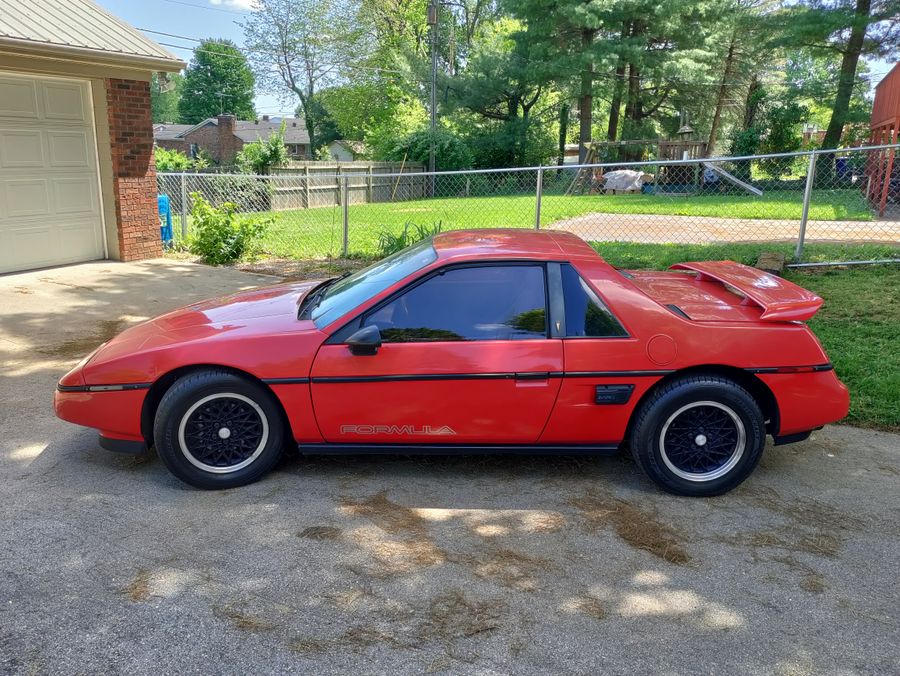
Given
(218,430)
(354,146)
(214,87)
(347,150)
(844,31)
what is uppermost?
(214,87)

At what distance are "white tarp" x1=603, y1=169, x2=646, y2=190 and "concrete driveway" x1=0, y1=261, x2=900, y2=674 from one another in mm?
22836

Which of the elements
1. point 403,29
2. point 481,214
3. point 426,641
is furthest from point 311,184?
point 403,29

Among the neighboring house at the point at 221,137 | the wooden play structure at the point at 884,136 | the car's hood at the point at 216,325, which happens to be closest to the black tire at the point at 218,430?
the car's hood at the point at 216,325

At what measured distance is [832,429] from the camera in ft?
16.5

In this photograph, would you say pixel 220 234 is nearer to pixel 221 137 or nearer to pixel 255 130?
pixel 221 137

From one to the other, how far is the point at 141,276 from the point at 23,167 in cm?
198

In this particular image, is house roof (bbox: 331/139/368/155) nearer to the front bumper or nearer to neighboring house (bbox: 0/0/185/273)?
neighboring house (bbox: 0/0/185/273)

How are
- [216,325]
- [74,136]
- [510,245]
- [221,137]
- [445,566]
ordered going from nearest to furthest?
[445,566] → [216,325] → [510,245] → [74,136] → [221,137]

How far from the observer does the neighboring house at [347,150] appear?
5191 centimetres

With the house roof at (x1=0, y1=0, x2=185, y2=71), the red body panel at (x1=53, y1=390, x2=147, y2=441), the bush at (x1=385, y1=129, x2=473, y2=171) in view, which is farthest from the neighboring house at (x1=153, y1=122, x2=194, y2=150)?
the red body panel at (x1=53, y1=390, x2=147, y2=441)

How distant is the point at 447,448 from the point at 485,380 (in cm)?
45

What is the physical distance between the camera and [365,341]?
149 inches

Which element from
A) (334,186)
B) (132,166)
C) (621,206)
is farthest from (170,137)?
(132,166)

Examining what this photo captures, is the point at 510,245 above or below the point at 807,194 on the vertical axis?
below
